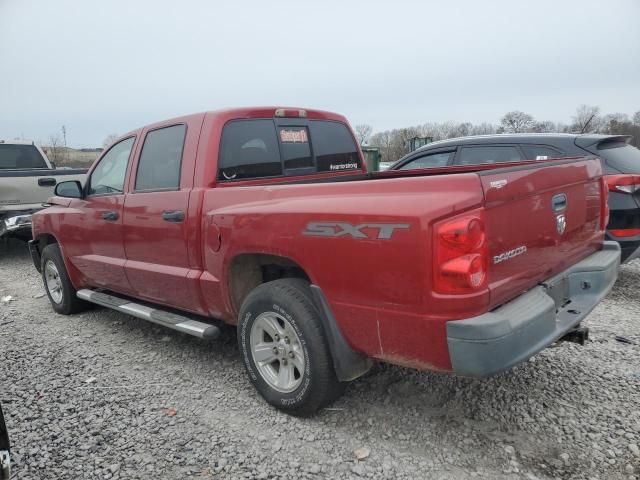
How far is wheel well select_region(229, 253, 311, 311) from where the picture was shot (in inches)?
128

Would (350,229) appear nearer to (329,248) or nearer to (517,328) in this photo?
(329,248)

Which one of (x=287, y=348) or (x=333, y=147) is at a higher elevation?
Answer: (x=333, y=147)

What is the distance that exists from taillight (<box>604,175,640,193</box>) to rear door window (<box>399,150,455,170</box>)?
1889mm

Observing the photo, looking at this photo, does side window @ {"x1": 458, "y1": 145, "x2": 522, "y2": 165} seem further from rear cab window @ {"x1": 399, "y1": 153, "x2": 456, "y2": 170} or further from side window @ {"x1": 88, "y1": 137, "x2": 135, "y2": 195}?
side window @ {"x1": 88, "y1": 137, "x2": 135, "y2": 195}

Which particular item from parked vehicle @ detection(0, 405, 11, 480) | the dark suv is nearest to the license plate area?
the dark suv

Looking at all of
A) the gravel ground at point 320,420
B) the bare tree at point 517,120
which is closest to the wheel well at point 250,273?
the gravel ground at point 320,420

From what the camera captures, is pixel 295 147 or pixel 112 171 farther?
pixel 112 171

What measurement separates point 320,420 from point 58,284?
3.77 m

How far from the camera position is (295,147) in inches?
158

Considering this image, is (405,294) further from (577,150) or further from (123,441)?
(577,150)

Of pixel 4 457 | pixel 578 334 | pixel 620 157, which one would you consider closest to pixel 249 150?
pixel 4 457

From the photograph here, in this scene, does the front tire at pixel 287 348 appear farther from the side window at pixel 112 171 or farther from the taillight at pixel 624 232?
the taillight at pixel 624 232

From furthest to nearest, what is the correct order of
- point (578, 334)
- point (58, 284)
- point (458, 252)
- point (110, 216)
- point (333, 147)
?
point (58, 284)
point (333, 147)
point (110, 216)
point (578, 334)
point (458, 252)

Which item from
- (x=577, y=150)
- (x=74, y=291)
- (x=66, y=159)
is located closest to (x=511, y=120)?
(x=66, y=159)
